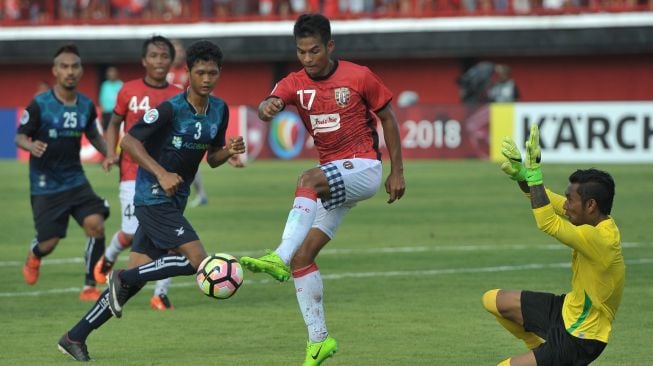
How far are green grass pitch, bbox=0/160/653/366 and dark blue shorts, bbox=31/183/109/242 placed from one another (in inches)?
24.2

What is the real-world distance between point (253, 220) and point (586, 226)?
1225cm

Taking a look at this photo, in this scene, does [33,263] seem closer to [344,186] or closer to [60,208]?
[60,208]

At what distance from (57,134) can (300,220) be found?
4659 mm

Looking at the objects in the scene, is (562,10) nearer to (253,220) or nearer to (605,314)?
(253,220)

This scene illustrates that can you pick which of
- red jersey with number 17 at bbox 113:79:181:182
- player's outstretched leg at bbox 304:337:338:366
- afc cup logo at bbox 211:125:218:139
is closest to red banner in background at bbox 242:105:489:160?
red jersey with number 17 at bbox 113:79:181:182

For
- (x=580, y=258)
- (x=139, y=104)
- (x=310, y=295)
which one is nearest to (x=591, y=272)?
(x=580, y=258)

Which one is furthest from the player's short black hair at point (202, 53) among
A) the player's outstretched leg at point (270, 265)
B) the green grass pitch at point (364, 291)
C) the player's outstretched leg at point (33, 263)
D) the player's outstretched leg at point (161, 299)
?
the player's outstretched leg at point (33, 263)

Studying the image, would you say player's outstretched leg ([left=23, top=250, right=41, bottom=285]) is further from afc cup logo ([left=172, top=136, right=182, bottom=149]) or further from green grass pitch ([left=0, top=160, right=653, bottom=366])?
afc cup logo ([left=172, top=136, right=182, bottom=149])

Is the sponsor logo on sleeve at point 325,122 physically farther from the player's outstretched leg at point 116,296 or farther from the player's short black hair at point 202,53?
the player's outstretched leg at point 116,296

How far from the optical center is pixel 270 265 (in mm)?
8031

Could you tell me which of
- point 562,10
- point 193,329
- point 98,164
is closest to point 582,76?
point 562,10

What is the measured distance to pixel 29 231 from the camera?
18562 millimetres

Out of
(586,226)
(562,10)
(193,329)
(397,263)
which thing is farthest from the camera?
(562,10)

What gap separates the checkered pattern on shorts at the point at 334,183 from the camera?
8.70 metres
